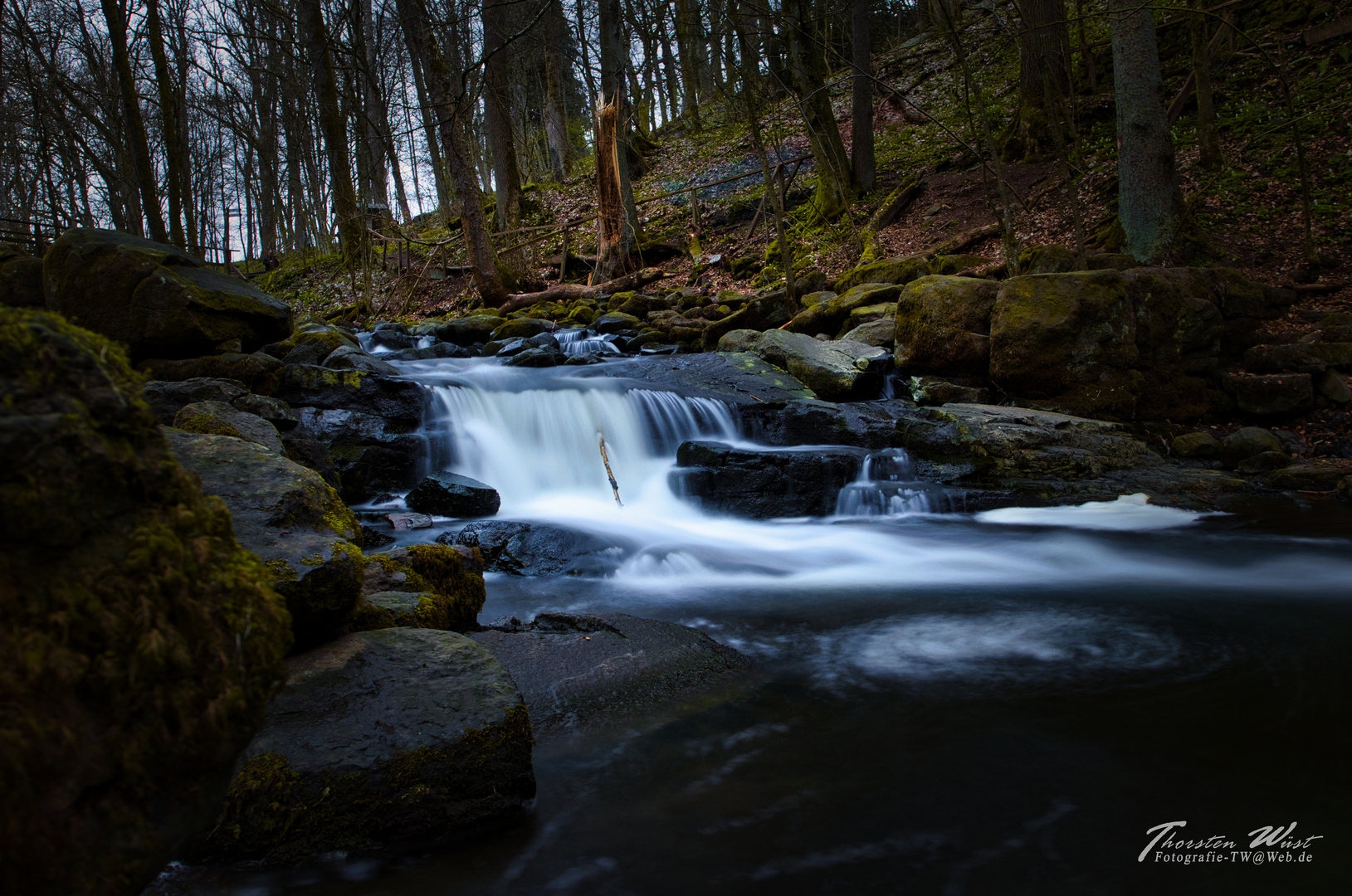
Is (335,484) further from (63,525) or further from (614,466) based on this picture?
(63,525)

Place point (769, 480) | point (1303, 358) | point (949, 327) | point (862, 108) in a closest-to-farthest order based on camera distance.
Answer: point (769, 480) → point (1303, 358) → point (949, 327) → point (862, 108)

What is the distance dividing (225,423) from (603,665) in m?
3.30

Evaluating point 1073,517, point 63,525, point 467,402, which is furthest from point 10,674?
point 467,402

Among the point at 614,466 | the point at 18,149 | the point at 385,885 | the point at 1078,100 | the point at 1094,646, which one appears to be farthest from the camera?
the point at 18,149

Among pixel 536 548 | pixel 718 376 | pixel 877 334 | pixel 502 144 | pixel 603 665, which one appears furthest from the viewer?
pixel 502 144

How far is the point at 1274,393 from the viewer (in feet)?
28.0

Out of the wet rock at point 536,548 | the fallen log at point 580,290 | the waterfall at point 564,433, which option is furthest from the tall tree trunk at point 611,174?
the wet rock at point 536,548

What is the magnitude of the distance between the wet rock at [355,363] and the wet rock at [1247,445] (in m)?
9.25

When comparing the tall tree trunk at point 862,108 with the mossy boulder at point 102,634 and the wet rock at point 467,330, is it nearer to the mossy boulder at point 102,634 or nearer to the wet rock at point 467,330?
the wet rock at point 467,330

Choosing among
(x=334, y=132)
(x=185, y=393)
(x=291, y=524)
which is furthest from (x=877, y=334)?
(x=334, y=132)

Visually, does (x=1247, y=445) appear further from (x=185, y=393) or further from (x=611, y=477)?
(x=185, y=393)

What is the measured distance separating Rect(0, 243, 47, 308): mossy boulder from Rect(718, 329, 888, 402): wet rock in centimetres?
887

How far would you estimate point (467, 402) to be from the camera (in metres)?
9.39

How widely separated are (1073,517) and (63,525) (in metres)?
7.55
